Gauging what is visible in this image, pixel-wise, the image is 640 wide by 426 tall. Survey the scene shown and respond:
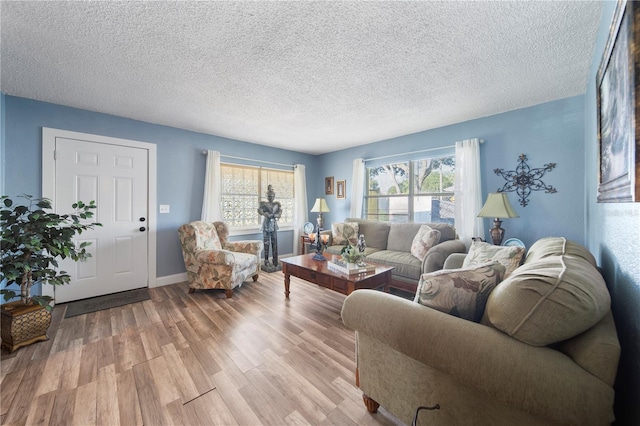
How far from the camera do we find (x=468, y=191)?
3375 mm

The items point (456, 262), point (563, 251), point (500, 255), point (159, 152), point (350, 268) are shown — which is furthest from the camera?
point (159, 152)

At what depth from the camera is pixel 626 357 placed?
3.13ft

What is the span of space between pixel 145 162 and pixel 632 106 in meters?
4.34

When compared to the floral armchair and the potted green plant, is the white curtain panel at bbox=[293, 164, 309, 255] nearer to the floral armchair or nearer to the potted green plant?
the floral armchair

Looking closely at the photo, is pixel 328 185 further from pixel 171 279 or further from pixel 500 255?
pixel 500 255

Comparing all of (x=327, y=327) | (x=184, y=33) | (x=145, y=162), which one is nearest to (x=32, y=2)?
(x=184, y=33)

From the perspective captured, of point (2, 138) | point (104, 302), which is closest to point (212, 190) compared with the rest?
point (104, 302)

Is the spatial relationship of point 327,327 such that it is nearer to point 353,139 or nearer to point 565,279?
point 565,279

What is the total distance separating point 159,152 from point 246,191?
1.45m

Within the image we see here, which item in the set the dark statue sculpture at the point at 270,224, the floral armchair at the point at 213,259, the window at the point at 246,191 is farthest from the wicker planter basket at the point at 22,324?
the dark statue sculpture at the point at 270,224

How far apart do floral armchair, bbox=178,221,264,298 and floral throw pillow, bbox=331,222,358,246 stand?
4.21 ft

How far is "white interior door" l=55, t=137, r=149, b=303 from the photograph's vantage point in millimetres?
2951

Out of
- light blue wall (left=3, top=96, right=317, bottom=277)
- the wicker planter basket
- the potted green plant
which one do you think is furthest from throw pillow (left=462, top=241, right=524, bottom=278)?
light blue wall (left=3, top=96, right=317, bottom=277)

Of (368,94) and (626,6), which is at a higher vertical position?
(368,94)
